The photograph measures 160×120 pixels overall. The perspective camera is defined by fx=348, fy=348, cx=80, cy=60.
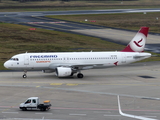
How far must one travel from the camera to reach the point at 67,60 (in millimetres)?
59000

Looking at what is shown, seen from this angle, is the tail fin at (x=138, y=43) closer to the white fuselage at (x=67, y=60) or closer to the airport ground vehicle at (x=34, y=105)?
the white fuselage at (x=67, y=60)

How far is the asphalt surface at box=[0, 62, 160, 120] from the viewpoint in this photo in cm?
3609

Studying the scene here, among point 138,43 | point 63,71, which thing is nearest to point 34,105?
point 63,71

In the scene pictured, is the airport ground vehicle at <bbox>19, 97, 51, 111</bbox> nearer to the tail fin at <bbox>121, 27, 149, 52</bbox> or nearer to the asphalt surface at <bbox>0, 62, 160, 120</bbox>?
the asphalt surface at <bbox>0, 62, 160, 120</bbox>

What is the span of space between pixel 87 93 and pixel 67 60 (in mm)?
13557

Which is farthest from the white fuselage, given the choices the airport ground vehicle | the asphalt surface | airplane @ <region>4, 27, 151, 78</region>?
the airport ground vehicle

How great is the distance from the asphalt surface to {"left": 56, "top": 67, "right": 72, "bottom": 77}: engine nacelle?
3.22 ft

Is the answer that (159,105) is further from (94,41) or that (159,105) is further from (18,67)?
(94,41)

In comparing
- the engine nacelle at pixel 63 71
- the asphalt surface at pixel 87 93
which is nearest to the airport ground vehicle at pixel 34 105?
the asphalt surface at pixel 87 93

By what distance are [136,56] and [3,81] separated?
2318cm

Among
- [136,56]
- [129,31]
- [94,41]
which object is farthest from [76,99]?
[129,31]

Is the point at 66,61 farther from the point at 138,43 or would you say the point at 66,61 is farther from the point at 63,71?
the point at 138,43

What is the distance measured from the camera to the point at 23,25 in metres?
129

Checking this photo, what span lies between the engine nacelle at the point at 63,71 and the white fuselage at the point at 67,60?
1.85 metres
